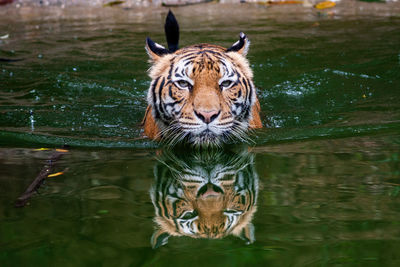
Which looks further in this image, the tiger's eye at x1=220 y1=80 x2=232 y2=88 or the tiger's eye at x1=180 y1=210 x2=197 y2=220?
the tiger's eye at x1=220 y1=80 x2=232 y2=88

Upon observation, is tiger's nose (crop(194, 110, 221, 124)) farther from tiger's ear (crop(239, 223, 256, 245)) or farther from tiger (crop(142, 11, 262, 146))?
tiger's ear (crop(239, 223, 256, 245))

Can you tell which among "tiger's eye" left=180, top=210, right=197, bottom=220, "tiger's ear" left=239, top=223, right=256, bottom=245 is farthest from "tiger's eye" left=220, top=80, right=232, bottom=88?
"tiger's ear" left=239, top=223, right=256, bottom=245

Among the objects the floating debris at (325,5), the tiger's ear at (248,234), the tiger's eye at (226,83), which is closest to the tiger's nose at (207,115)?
the tiger's eye at (226,83)

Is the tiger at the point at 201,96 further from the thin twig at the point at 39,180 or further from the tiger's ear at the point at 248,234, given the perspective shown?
the tiger's ear at the point at 248,234

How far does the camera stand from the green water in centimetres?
198

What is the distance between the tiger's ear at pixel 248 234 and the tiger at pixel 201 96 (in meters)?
1.09

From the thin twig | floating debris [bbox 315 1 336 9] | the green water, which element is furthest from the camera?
floating debris [bbox 315 1 336 9]

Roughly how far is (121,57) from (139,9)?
4.36 meters

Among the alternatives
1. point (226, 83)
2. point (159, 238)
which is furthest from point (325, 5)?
point (159, 238)

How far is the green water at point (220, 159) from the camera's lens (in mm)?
1981

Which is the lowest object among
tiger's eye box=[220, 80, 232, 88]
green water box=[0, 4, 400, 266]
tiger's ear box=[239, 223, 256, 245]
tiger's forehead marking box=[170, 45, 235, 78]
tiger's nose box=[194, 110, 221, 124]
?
green water box=[0, 4, 400, 266]

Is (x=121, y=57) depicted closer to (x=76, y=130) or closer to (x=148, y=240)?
(x=76, y=130)

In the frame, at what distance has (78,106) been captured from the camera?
516 cm

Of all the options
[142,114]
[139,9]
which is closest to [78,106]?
[142,114]
